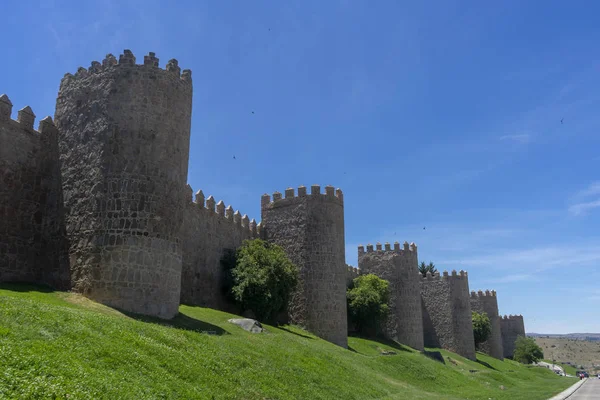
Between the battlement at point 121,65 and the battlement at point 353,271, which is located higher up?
the battlement at point 121,65

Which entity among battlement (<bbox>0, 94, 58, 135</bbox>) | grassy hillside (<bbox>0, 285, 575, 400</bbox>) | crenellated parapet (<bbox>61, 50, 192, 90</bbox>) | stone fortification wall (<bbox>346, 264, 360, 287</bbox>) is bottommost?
grassy hillside (<bbox>0, 285, 575, 400</bbox>)

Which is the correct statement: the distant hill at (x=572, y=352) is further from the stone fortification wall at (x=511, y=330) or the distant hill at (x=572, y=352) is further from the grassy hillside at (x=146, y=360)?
the grassy hillside at (x=146, y=360)

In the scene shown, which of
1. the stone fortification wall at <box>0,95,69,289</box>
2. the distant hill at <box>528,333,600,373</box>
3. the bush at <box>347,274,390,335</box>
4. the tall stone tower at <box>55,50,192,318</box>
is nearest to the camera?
the tall stone tower at <box>55,50,192,318</box>

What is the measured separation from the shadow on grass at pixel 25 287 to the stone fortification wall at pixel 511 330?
71.4m

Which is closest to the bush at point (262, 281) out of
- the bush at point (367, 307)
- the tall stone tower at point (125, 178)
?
the tall stone tower at point (125, 178)

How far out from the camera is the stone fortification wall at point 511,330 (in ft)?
244

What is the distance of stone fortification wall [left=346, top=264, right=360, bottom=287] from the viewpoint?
1676 inches

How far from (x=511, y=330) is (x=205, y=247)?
61752mm

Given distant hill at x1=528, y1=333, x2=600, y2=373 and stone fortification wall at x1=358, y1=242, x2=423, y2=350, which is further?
distant hill at x1=528, y1=333, x2=600, y2=373

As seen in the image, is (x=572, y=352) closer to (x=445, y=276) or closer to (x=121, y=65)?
(x=445, y=276)

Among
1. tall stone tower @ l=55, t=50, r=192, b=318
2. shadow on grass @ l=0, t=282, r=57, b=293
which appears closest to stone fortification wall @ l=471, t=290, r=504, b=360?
tall stone tower @ l=55, t=50, r=192, b=318

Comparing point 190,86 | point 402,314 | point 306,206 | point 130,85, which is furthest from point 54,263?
point 402,314

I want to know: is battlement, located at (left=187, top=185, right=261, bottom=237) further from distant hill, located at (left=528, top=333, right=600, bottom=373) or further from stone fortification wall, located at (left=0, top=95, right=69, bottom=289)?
distant hill, located at (left=528, top=333, right=600, bottom=373)

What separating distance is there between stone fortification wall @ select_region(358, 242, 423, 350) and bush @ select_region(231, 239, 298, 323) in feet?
53.9
